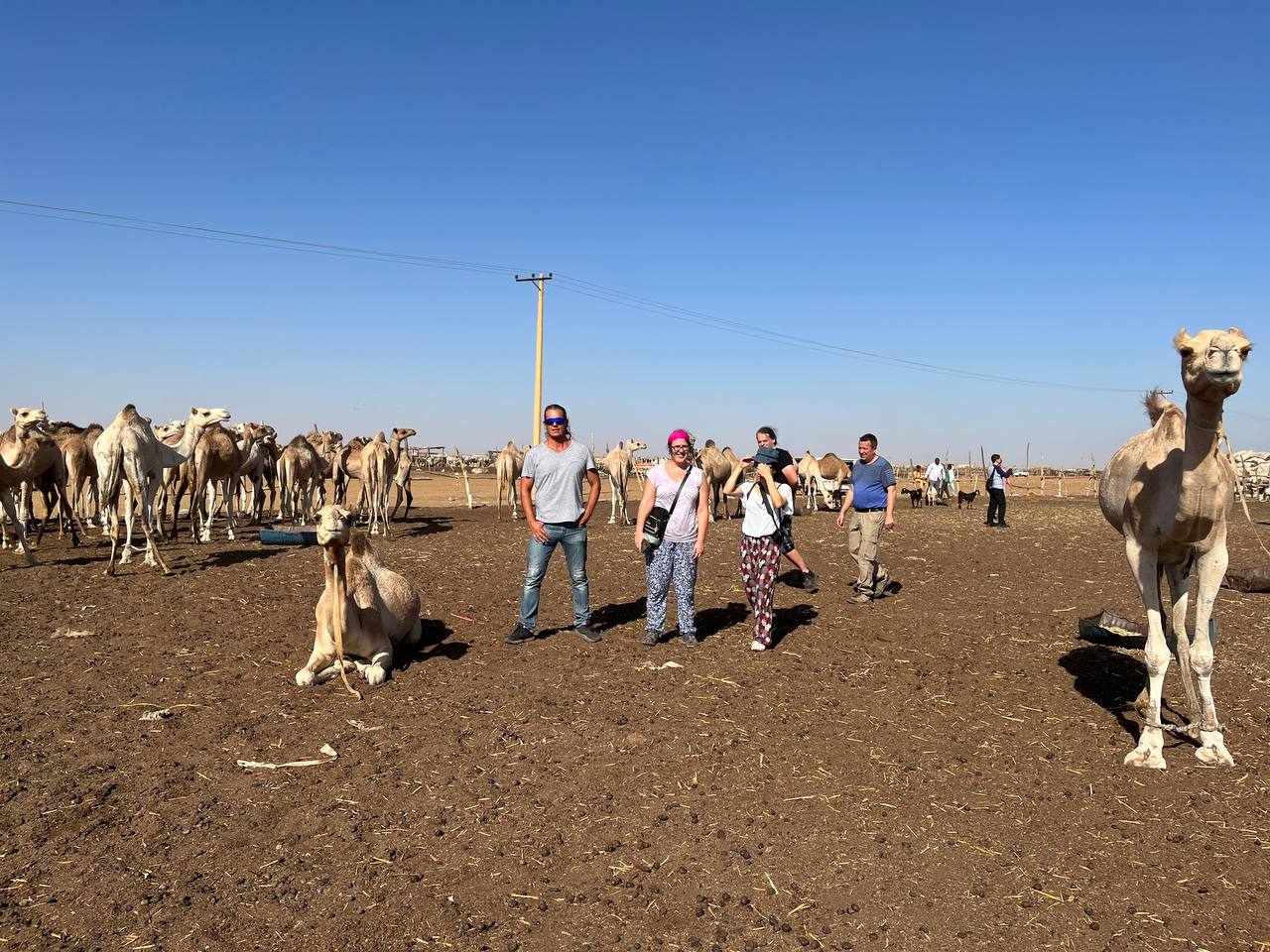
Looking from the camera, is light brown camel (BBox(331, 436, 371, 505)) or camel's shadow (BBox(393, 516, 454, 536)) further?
light brown camel (BBox(331, 436, 371, 505))

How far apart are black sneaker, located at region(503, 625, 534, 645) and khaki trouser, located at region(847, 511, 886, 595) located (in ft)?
14.4

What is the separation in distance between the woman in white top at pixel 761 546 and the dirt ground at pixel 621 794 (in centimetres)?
37

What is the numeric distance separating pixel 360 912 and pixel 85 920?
1.15 meters

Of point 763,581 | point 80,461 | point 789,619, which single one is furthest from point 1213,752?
point 80,461

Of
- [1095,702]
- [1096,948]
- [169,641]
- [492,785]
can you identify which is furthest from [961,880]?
[169,641]

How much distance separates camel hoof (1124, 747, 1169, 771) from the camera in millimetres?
5027

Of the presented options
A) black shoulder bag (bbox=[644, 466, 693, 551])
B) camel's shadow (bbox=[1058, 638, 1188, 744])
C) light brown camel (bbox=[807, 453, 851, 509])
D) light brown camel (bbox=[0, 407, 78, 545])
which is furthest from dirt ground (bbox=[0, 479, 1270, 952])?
light brown camel (bbox=[807, 453, 851, 509])

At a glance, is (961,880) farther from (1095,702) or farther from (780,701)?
(1095,702)

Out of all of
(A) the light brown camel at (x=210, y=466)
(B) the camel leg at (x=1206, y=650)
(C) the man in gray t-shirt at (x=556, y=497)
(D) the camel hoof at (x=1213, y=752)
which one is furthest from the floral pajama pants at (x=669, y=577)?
(A) the light brown camel at (x=210, y=466)

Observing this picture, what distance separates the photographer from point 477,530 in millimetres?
18594

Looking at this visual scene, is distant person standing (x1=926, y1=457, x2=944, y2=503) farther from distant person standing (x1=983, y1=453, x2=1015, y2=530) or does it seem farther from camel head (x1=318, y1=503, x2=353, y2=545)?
camel head (x1=318, y1=503, x2=353, y2=545)

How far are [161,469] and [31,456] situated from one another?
77.0 inches

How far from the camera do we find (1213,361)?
14.7 feet

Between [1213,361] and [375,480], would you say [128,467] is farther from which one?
[1213,361]
